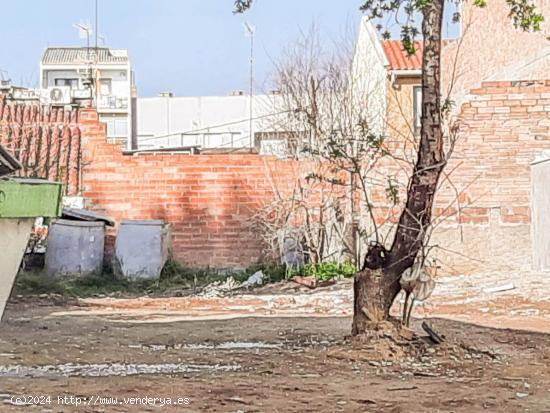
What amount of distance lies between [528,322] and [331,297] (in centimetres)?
378

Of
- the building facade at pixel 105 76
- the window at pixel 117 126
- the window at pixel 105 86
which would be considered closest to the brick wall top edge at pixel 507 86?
the building facade at pixel 105 76

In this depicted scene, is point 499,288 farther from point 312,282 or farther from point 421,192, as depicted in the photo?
point 421,192

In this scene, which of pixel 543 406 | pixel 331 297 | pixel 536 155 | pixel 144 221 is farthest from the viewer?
pixel 144 221

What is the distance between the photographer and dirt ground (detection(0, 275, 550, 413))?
5906 mm

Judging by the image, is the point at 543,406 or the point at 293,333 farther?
the point at 293,333

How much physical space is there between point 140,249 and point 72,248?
1157 millimetres

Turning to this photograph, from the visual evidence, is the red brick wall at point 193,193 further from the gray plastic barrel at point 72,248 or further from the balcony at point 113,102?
the balcony at point 113,102

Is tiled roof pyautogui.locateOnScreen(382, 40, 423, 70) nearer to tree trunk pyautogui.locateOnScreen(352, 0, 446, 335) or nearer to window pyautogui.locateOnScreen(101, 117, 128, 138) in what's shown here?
tree trunk pyautogui.locateOnScreen(352, 0, 446, 335)

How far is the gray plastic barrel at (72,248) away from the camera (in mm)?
15789

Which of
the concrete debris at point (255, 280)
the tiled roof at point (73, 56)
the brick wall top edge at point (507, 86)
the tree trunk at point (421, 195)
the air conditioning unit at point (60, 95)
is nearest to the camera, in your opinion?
the tree trunk at point (421, 195)

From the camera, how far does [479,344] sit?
27.8 ft

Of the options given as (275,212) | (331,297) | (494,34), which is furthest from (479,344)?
(494,34)

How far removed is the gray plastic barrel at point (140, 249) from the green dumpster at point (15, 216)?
11.8 meters

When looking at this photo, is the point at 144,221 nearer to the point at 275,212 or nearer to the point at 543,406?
the point at 275,212
